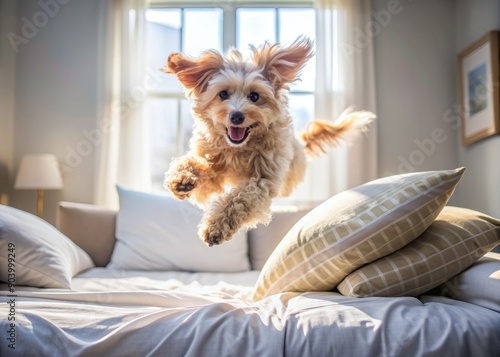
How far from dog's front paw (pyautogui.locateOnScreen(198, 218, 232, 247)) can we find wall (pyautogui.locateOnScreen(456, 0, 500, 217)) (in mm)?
3432

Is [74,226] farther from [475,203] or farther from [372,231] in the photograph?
[475,203]

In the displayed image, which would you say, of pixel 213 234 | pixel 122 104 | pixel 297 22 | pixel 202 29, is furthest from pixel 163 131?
pixel 213 234

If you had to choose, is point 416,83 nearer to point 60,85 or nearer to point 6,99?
point 60,85

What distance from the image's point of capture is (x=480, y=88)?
4020 mm

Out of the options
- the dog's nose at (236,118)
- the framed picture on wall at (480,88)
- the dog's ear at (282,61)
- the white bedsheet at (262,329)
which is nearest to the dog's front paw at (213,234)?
the dog's nose at (236,118)

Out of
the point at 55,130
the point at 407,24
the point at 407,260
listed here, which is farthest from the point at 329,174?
the point at 407,260

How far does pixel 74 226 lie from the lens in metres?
3.15

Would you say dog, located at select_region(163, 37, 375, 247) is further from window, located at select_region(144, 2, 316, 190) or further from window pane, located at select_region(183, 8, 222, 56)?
window pane, located at select_region(183, 8, 222, 56)

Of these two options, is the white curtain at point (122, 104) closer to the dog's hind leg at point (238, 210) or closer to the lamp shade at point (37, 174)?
the lamp shade at point (37, 174)

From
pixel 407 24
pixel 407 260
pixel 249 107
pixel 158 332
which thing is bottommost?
pixel 158 332

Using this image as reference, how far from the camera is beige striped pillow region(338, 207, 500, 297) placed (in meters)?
1.54

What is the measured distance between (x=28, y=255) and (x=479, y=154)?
3.62m

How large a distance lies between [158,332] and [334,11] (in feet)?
12.9

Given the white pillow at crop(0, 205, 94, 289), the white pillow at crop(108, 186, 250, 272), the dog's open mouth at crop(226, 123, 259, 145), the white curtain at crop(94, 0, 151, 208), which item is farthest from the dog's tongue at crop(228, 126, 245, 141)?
the white curtain at crop(94, 0, 151, 208)
